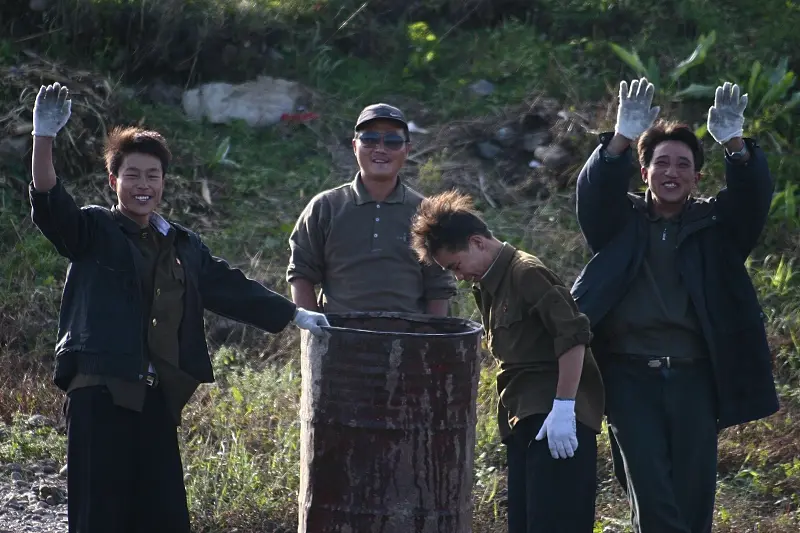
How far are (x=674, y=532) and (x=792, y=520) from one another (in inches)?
57.6

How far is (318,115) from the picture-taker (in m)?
10.0

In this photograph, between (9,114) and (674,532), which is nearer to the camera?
(674,532)

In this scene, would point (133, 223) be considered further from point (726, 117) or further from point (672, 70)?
point (672, 70)

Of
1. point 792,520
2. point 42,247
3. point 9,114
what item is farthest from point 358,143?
point 9,114

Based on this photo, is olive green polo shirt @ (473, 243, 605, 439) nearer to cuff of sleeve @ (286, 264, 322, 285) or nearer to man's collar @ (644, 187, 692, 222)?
man's collar @ (644, 187, 692, 222)

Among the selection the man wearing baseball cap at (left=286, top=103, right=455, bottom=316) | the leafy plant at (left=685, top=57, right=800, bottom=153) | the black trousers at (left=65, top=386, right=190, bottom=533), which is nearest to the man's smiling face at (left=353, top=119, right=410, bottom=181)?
the man wearing baseball cap at (left=286, top=103, right=455, bottom=316)

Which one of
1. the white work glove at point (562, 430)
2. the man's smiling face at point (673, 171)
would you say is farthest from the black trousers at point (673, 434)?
the man's smiling face at point (673, 171)

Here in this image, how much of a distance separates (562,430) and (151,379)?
1438 millimetres

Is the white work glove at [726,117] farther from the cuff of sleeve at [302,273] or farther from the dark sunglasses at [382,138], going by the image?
the cuff of sleeve at [302,273]

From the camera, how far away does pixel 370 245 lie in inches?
202

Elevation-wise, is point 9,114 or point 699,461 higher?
point 9,114

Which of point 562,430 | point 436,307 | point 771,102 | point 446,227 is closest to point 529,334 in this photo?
point 562,430

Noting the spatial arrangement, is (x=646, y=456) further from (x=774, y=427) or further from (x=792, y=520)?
(x=774, y=427)

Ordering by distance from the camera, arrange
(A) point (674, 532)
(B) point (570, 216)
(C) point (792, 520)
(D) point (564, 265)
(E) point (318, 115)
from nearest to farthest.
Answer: (A) point (674, 532), (C) point (792, 520), (D) point (564, 265), (B) point (570, 216), (E) point (318, 115)
